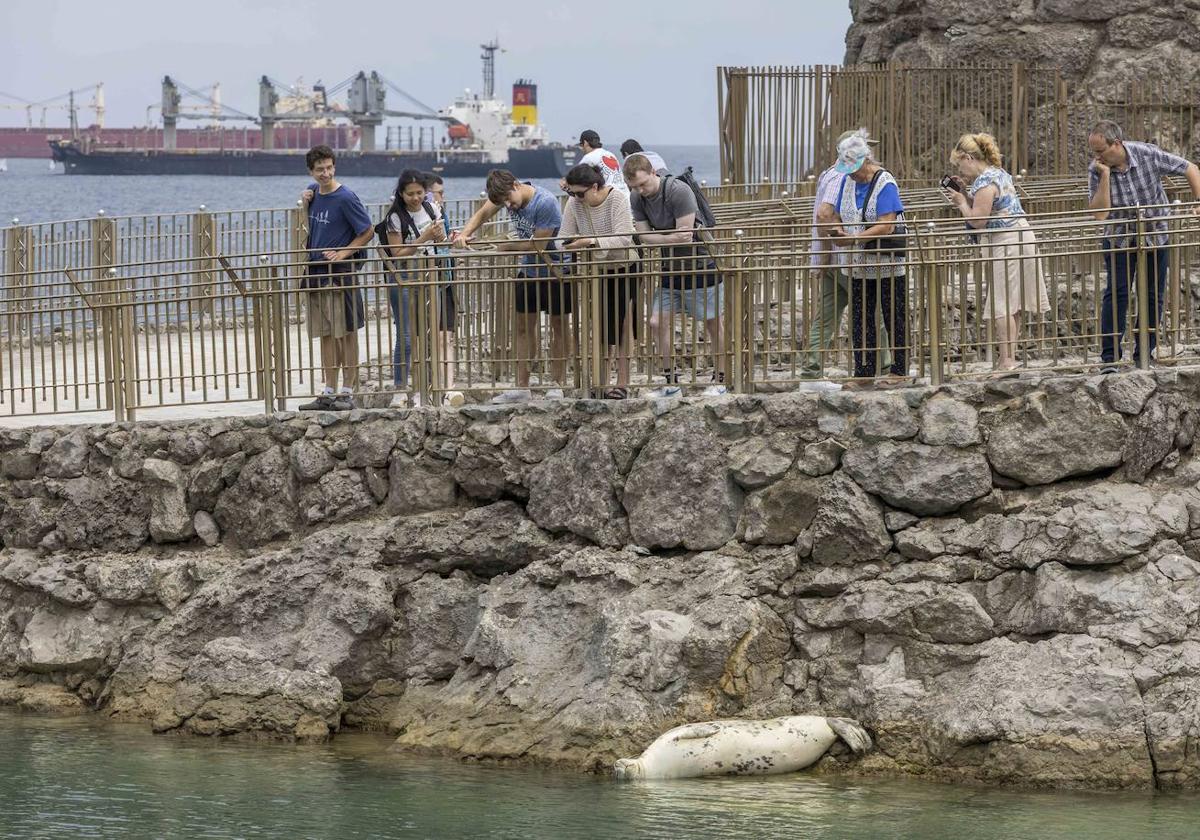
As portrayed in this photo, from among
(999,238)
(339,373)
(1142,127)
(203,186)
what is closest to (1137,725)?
(999,238)

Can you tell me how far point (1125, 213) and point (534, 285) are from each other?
13.3 feet

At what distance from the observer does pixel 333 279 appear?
1440 centimetres

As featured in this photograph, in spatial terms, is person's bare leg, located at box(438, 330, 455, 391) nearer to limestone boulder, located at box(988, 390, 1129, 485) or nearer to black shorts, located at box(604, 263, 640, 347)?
black shorts, located at box(604, 263, 640, 347)

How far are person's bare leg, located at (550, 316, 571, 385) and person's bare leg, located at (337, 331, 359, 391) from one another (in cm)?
143

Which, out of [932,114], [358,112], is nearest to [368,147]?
[358,112]

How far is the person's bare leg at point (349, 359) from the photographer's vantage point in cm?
1434

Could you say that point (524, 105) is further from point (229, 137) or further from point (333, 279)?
point (333, 279)

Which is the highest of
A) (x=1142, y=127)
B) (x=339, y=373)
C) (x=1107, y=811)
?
(x=1142, y=127)

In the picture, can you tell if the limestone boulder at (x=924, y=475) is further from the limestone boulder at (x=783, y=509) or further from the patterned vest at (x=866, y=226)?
the patterned vest at (x=866, y=226)

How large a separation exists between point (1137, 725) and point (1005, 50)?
13359 mm

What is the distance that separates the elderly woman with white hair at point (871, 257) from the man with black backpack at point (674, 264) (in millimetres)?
912

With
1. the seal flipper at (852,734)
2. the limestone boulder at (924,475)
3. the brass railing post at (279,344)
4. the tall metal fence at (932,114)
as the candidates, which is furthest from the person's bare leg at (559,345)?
the tall metal fence at (932,114)

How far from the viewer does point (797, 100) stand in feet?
73.9

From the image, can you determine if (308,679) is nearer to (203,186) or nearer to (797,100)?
(797,100)
